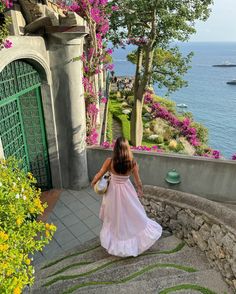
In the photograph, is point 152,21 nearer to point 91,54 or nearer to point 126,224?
point 91,54

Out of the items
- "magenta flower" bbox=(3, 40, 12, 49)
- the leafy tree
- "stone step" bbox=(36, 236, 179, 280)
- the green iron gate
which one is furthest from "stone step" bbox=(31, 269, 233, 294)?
the leafy tree

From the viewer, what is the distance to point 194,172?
704 centimetres

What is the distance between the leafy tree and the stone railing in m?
7.85

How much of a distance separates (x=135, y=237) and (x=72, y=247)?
5.57 ft

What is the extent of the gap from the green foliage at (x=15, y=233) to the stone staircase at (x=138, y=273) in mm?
1072

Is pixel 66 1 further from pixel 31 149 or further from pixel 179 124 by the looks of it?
pixel 179 124

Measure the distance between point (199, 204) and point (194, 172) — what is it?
3.10 meters

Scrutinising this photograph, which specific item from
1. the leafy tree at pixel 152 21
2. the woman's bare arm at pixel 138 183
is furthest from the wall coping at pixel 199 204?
the leafy tree at pixel 152 21

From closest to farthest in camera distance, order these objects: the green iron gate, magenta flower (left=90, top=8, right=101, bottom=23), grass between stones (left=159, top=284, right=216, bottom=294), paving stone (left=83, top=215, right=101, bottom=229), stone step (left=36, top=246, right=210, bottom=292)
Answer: grass between stones (left=159, top=284, right=216, bottom=294), stone step (left=36, top=246, right=210, bottom=292), the green iron gate, paving stone (left=83, top=215, right=101, bottom=229), magenta flower (left=90, top=8, right=101, bottom=23)

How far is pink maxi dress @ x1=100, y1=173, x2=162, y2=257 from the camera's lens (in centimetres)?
436

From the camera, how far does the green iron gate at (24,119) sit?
5168 mm

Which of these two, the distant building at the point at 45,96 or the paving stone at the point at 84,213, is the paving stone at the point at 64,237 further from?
the distant building at the point at 45,96

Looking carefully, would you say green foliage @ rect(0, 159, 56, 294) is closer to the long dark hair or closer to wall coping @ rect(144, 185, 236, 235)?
the long dark hair

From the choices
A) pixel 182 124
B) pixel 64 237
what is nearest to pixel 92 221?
pixel 64 237
